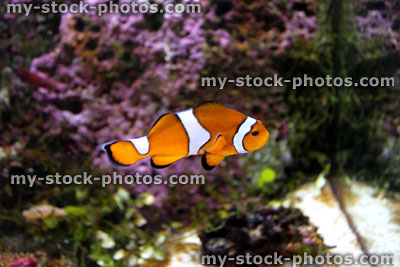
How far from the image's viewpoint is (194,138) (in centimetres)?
110

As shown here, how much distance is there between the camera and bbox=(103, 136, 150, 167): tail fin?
3.49ft

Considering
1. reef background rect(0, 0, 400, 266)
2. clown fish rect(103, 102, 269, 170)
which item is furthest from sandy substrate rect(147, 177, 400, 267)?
clown fish rect(103, 102, 269, 170)

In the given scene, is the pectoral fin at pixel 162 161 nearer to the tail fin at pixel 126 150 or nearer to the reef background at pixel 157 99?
the tail fin at pixel 126 150

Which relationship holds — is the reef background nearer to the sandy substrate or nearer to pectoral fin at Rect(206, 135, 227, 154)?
the sandy substrate

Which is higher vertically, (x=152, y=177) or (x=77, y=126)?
(x=77, y=126)

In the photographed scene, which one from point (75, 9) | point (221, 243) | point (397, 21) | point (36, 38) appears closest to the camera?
point (221, 243)

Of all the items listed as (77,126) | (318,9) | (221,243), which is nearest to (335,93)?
(318,9)

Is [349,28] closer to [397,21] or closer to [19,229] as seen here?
[397,21]

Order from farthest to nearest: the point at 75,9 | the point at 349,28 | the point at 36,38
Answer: the point at 349,28
the point at 36,38
the point at 75,9

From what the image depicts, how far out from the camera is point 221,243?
2.14 meters

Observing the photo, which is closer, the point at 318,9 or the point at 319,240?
the point at 319,240

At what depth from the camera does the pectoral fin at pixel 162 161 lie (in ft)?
3.60

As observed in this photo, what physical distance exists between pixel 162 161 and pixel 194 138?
13 cm

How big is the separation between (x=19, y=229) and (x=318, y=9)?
2.99 metres
